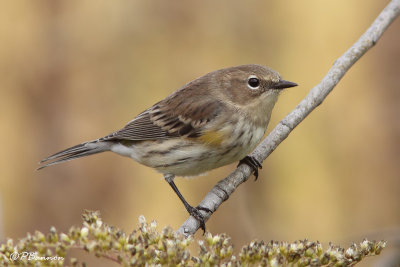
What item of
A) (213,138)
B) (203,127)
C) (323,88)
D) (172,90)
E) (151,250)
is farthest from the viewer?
(172,90)

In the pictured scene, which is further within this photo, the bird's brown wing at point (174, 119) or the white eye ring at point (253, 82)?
the bird's brown wing at point (174, 119)

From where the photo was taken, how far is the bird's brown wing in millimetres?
4638

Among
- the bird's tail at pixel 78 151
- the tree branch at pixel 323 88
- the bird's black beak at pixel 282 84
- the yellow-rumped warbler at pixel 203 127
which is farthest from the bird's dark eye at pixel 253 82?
the bird's tail at pixel 78 151

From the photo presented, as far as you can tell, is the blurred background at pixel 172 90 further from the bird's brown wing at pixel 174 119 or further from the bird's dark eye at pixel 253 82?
the bird's dark eye at pixel 253 82

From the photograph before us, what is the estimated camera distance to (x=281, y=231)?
6676mm

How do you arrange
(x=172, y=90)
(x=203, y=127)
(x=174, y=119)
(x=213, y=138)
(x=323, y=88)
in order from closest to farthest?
(x=323, y=88) → (x=213, y=138) → (x=203, y=127) → (x=174, y=119) → (x=172, y=90)

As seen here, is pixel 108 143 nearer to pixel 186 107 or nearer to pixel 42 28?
pixel 186 107

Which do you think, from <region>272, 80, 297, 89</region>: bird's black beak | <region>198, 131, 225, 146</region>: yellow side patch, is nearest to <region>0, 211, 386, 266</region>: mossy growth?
Answer: <region>198, 131, 225, 146</region>: yellow side patch

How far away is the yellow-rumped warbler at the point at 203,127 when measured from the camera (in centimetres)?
432

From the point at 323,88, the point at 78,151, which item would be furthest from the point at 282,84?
the point at 78,151

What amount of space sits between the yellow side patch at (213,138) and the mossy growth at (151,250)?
183cm

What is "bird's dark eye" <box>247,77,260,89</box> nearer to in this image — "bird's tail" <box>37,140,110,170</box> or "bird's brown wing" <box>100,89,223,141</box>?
"bird's brown wing" <box>100,89,223,141</box>

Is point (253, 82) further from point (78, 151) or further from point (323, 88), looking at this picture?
point (78, 151)

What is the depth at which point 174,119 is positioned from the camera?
488cm
